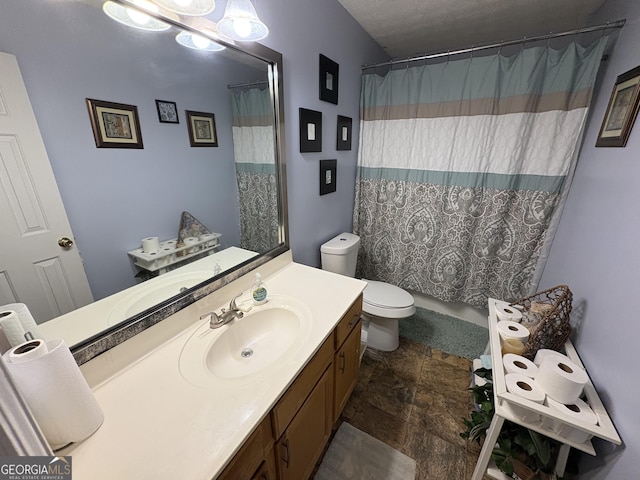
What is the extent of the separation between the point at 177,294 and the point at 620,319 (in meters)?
1.64

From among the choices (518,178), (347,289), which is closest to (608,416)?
(347,289)

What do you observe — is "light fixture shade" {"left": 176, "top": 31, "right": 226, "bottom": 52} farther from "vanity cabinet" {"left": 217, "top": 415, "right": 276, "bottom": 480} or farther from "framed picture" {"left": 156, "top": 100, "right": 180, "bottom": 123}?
"vanity cabinet" {"left": 217, "top": 415, "right": 276, "bottom": 480}

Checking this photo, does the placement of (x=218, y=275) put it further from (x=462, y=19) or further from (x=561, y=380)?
(x=462, y=19)

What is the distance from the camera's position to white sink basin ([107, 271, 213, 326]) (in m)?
0.82

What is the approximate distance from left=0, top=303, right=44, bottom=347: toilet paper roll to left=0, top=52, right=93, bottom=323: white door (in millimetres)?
45

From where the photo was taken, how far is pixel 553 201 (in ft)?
5.40

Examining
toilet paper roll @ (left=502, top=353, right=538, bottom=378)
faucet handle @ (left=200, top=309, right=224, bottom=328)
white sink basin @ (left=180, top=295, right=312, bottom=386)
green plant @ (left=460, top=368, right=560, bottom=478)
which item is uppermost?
faucet handle @ (left=200, top=309, right=224, bottom=328)

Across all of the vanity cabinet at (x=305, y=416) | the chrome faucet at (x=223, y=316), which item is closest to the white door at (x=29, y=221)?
the chrome faucet at (x=223, y=316)

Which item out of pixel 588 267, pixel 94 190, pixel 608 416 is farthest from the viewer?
pixel 588 267

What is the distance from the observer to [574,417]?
0.87 metres

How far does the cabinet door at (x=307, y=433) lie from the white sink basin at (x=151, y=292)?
2.08 ft

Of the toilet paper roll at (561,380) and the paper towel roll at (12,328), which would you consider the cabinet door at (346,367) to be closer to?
the toilet paper roll at (561,380)

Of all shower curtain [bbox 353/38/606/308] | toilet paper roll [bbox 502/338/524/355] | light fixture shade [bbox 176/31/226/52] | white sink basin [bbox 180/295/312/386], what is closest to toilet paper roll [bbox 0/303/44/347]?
white sink basin [bbox 180/295/312/386]

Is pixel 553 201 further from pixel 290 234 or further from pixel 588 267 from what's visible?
pixel 290 234
